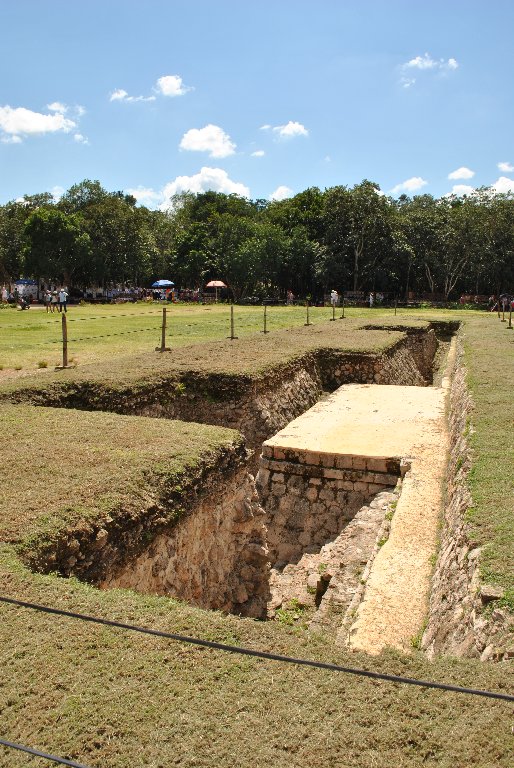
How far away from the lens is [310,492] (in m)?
11.3

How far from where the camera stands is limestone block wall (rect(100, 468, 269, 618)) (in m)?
6.20

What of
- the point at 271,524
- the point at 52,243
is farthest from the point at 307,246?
the point at 271,524

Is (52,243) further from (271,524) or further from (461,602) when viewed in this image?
(461,602)

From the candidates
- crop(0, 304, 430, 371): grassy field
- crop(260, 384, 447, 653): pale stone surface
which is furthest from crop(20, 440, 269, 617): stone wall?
crop(0, 304, 430, 371): grassy field

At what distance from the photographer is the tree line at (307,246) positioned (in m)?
49.1

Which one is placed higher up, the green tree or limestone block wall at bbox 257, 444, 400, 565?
the green tree

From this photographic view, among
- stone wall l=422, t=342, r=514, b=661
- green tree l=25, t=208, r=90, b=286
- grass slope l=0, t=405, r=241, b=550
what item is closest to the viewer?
stone wall l=422, t=342, r=514, b=661

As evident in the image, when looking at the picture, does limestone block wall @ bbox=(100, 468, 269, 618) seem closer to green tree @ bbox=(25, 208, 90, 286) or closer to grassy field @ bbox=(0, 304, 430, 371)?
grassy field @ bbox=(0, 304, 430, 371)

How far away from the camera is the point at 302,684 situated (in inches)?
140

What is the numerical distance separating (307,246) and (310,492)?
145ft

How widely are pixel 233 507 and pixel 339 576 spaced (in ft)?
5.55

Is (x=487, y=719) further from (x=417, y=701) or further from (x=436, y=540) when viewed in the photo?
(x=436, y=540)

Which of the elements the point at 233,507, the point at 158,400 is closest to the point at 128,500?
the point at 233,507

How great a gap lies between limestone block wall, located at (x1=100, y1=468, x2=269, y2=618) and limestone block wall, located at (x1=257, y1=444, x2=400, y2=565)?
2807 millimetres
